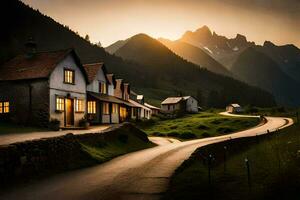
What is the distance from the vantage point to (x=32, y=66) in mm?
35812

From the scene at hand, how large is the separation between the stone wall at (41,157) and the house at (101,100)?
23.4m

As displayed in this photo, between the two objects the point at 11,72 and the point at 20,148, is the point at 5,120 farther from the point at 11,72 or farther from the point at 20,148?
the point at 20,148

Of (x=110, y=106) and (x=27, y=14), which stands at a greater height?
(x=27, y=14)

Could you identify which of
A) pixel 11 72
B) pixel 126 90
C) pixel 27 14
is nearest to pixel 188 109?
pixel 126 90

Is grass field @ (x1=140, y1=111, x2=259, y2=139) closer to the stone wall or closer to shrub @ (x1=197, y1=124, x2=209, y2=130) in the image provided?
shrub @ (x1=197, y1=124, x2=209, y2=130)

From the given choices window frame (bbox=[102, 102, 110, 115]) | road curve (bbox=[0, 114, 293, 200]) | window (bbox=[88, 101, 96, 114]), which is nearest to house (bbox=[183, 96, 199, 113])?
window frame (bbox=[102, 102, 110, 115])

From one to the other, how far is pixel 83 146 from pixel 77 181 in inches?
268

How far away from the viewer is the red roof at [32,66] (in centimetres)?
3388

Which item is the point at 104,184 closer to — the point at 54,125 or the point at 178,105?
the point at 54,125

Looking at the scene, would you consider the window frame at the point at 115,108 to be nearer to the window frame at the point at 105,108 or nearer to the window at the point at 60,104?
the window frame at the point at 105,108

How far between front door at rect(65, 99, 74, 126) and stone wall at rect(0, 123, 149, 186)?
16.2 metres

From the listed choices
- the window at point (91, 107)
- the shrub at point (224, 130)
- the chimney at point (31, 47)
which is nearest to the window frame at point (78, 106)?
the window at point (91, 107)

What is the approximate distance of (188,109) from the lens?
119 metres

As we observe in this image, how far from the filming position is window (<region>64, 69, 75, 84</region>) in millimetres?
36750
